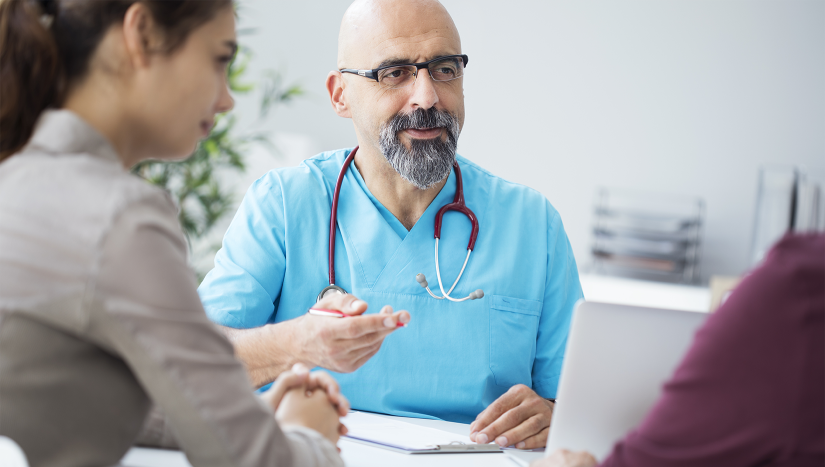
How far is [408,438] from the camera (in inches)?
43.4

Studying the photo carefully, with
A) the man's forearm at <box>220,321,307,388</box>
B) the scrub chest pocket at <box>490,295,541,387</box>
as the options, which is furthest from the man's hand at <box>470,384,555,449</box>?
the man's forearm at <box>220,321,307,388</box>

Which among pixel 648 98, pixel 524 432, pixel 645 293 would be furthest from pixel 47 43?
pixel 648 98

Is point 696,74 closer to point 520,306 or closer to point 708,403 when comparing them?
point 520,306

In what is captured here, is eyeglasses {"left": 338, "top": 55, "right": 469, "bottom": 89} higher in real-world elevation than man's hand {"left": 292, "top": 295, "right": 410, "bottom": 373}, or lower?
higher

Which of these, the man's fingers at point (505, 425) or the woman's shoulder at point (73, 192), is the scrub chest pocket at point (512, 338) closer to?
the man's fingers at point (505, 425)

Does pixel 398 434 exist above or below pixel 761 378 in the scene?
below

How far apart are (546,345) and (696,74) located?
1.96 metres

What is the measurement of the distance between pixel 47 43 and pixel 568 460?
0.80 metres

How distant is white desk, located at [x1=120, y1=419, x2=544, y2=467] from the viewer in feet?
3.05

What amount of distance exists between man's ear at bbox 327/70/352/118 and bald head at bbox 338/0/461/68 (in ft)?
0.34

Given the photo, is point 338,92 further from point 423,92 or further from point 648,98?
point 648,98

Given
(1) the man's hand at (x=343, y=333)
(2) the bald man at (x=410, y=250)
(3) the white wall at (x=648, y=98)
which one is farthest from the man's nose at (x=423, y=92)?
(3) the white wall at (x=648, y=98)

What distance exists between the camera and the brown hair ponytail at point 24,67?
2.41 feet

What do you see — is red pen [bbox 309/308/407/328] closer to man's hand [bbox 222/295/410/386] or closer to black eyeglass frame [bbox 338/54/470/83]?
man's hand [bbox 222/295/410/386]
